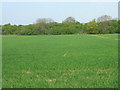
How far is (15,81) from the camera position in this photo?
4.04 meters

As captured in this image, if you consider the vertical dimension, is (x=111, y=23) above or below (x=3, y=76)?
above

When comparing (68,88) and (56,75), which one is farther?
(56,75)

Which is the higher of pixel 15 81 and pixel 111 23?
pixel 111 23

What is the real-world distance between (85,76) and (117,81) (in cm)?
95

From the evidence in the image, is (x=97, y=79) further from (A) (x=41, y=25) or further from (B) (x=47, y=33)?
(A) (x=41, y=25)

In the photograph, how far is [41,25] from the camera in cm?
7138

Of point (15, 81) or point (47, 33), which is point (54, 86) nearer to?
point (15, 81)

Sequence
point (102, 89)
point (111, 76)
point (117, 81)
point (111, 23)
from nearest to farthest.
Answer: point (102, 89) < point (117, 81) < point (111, 76) < point (111, 23)

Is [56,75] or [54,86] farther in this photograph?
[56,75]

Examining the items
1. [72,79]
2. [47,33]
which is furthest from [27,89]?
[47,33]

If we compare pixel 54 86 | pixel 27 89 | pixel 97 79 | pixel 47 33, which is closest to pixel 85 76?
pixel 97 79

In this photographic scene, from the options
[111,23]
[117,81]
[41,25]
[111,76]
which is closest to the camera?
[117,81]

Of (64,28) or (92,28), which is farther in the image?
(64,28)

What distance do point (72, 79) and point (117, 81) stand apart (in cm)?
128
